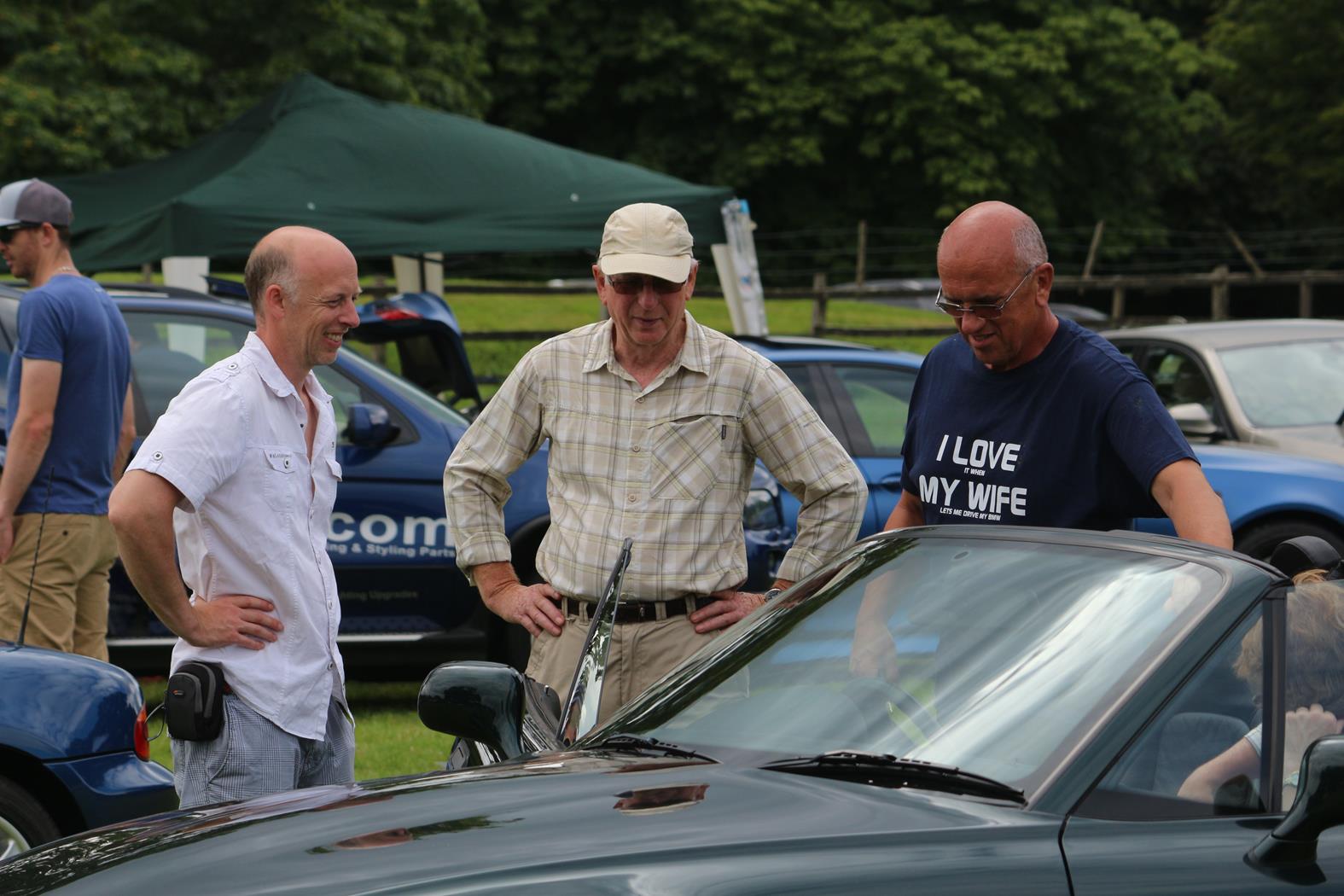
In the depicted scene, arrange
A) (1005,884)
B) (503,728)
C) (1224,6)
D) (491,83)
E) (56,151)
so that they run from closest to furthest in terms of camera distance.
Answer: (1005,884), (503,728), (56,151), (491,83), (1224,6)

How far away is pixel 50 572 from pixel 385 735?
1.78 meters

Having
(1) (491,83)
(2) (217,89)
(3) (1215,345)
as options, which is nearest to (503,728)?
(3) (1215,345)

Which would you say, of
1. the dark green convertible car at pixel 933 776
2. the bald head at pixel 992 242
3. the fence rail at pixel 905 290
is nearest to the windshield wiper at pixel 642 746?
the dark green convertible car at pixel 933 776

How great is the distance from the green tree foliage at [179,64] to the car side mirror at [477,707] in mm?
26476

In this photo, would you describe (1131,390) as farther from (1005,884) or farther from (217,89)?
(217,89)

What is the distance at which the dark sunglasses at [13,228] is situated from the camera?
5945 millimetres

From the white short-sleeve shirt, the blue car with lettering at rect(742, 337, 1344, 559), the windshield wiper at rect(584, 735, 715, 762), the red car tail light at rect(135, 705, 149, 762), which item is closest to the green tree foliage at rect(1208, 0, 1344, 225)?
the blue car with lettering at rect(742, 337, 1344, 559)

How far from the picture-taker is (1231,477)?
904 cm

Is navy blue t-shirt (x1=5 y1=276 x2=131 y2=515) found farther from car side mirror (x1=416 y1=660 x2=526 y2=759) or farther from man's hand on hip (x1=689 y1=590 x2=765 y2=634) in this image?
car side mirror (x1=416 y1=660 x2=526 y2=759)

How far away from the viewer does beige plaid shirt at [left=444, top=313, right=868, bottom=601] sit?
4191mm

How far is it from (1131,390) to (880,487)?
5.03m

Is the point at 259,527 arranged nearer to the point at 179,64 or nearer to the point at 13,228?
the point at 13,228

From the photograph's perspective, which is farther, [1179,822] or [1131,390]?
[1131,390]

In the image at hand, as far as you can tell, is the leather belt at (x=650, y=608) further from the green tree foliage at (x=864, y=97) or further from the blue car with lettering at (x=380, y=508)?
the green tree foliage at (x=864, y=97)
